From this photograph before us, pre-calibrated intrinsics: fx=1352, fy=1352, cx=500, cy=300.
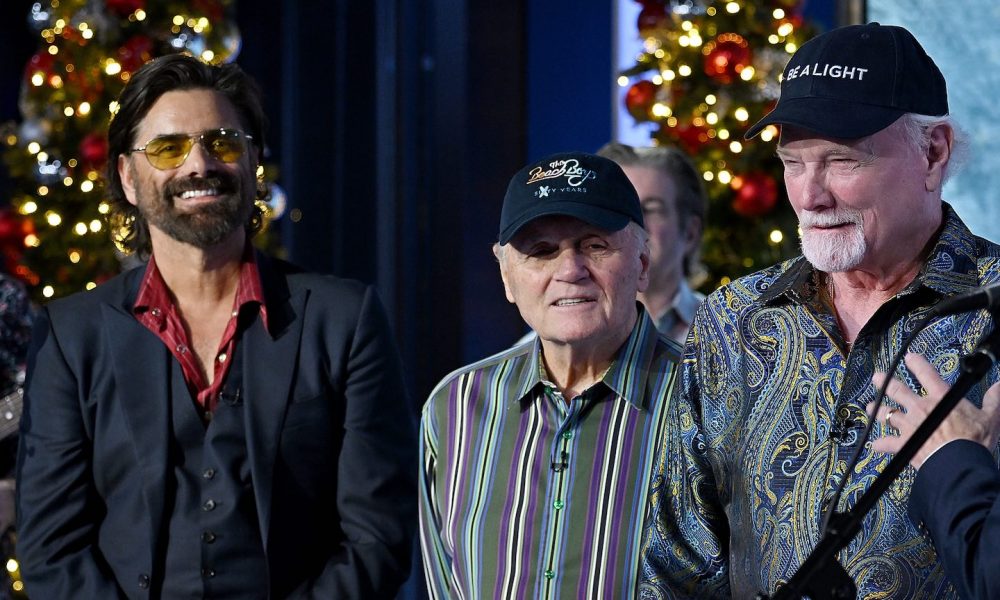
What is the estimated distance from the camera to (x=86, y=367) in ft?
8.45

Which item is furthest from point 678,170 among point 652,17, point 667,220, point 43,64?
point 43,64

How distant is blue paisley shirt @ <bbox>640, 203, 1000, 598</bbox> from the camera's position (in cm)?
174

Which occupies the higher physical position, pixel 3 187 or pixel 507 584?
pixel 3 187

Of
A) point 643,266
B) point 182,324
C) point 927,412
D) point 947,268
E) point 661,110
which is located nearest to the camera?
point 927,412

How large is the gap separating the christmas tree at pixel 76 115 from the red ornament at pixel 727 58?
1764 millimetres

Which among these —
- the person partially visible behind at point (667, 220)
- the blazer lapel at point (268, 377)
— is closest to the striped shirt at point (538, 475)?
the blazer lapel at point (268, 377)

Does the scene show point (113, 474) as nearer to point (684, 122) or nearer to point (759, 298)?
point (759, 298)

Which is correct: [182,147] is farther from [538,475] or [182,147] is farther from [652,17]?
[652,17]

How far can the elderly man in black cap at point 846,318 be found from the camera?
1.76 m

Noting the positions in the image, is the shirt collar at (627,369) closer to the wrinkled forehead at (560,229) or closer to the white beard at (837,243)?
the wrinkled forehead at (560,229)

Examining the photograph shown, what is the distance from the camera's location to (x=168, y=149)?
2.64m

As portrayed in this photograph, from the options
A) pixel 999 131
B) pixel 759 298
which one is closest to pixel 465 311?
pixel 999 131

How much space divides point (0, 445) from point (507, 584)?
138 cm

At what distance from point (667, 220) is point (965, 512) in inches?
85.8
